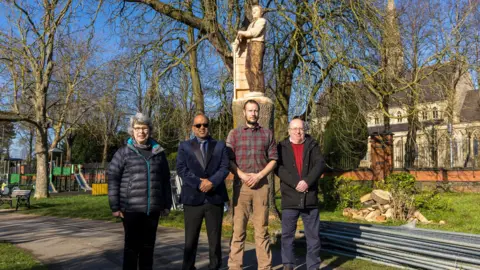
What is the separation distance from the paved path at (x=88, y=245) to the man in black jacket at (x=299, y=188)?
0.61 metres

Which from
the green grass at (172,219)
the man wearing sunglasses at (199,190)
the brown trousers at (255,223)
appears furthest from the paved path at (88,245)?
the man wearing sunglasses at (199,190)

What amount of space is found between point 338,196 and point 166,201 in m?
10.0

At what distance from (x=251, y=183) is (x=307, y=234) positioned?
40.0 inches

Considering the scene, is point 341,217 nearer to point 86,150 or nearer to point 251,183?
point 251,183

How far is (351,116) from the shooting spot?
14.7 meters

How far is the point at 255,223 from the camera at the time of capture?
191 inches

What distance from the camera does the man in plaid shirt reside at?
476 cm

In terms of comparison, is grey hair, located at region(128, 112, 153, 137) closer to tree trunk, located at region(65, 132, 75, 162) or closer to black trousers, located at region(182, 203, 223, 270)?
black trousers, located at region(182, 203, 223, 270)

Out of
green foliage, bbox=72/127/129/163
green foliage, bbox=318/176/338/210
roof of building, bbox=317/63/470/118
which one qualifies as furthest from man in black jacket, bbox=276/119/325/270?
green foliage, bbox=72/127/129/163

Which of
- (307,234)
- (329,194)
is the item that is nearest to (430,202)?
(329,194)

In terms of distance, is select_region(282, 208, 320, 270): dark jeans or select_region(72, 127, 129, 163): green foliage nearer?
select_region(282, 208, 320, 270): dark jeans

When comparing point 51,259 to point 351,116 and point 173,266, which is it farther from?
point 351,116

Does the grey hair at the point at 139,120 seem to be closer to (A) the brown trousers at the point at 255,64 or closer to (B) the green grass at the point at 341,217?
(B) the green grass at the point at 341,217

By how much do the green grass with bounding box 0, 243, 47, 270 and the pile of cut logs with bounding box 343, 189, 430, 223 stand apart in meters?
8.19
